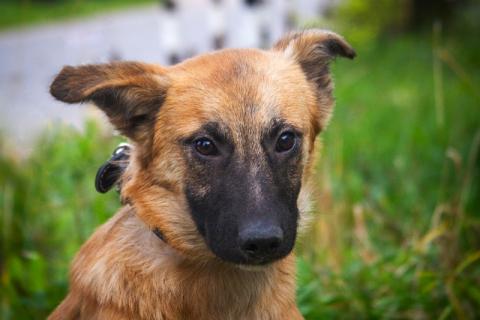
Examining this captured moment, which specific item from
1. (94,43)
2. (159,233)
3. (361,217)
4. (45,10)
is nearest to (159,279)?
(159,233)

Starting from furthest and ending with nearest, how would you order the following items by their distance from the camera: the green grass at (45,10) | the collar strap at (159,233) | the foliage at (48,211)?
the green grass at (45,10) → the foliage at (48,211) → the collar strap at (159,233)

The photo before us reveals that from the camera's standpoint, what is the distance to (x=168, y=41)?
936cm

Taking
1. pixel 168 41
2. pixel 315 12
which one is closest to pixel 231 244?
pixel 168 41

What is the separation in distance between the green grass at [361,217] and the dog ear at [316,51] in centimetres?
84

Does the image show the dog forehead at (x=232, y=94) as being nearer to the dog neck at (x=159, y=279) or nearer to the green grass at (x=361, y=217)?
the dog neck at (x=159, y=279)

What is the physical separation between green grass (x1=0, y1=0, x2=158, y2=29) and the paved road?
61 cm

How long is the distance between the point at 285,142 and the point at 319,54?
711 mm

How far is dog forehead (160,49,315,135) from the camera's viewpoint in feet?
12.6

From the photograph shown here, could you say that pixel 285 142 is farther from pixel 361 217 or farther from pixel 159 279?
pixel 361 217

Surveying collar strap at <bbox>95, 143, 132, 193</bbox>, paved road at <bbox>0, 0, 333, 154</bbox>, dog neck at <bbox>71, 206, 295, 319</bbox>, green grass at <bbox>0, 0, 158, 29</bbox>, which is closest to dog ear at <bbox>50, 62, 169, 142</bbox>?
collar strap at <bbox>95, 143, 132, 193</bbox>

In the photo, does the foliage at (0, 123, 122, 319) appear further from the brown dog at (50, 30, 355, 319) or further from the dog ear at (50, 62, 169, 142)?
the dog ear at (50, 62, 169, 142)

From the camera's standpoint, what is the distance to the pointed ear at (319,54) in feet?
14.4

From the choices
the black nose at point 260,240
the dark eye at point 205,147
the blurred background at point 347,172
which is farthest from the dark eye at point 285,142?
the blurred background at point 347,172

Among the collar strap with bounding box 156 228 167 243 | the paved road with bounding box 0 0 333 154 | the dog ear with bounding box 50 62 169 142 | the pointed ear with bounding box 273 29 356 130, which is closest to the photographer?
the dog ear with bounding box 50 62 169 142
